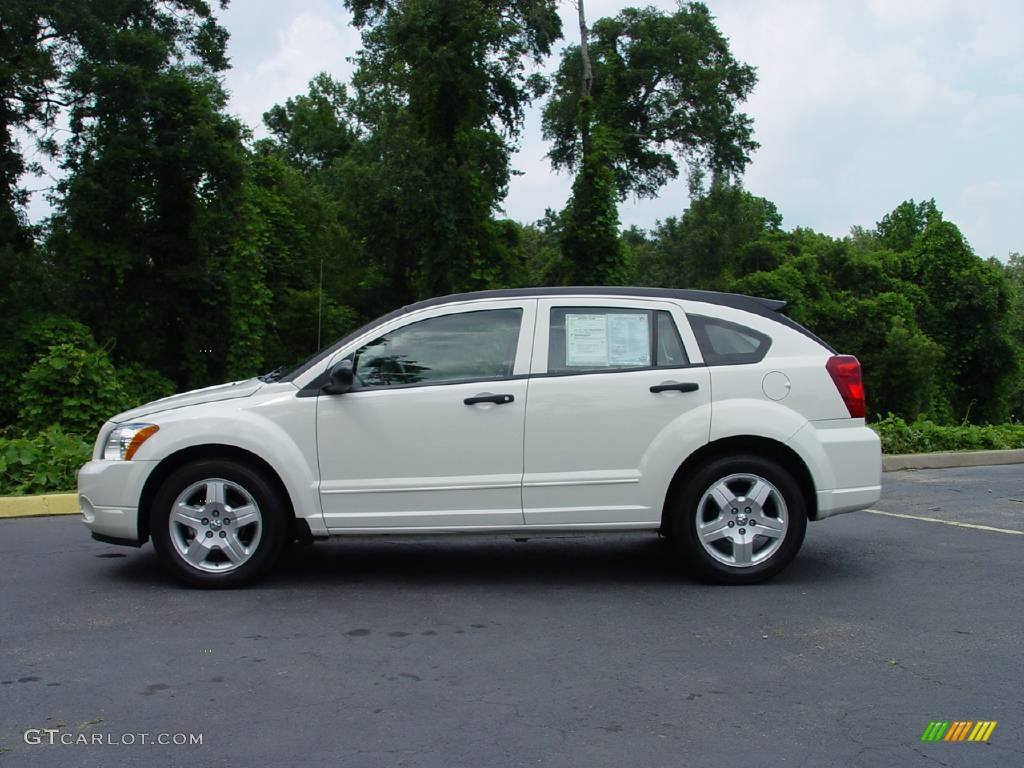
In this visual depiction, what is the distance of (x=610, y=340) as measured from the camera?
20.4ft

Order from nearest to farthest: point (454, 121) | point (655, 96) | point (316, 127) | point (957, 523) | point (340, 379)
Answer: point (340, 379) → point (957, 523) → point (454, 121) → point (655, 96) → point (316, 127)

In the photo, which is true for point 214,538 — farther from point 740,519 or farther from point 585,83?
point 585,83

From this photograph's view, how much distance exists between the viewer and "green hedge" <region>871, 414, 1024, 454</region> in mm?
13367

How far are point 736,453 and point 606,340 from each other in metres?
1.04

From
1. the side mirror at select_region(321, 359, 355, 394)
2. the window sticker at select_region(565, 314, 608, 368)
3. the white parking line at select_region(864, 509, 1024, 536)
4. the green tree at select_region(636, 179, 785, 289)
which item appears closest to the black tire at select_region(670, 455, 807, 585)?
the window sticker at select_region(565, 314, 608, 368)

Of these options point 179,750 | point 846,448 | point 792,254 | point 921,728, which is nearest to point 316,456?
point 179,750

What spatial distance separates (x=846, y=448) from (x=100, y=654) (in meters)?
4.27

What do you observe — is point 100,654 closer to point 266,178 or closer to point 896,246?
point 266,178

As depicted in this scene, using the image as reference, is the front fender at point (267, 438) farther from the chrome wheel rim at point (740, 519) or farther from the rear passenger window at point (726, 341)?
the rear passenger window at point (726, 341)

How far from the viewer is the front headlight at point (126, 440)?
6.01 m

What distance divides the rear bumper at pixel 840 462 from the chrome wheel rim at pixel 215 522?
3.26 metres

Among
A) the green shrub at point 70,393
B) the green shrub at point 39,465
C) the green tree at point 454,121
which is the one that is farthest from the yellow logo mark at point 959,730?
the green tree at point 454,121

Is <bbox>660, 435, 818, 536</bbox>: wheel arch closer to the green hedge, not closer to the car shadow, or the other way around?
the car shadow

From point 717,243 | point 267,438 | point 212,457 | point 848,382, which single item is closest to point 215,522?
point 212,457
